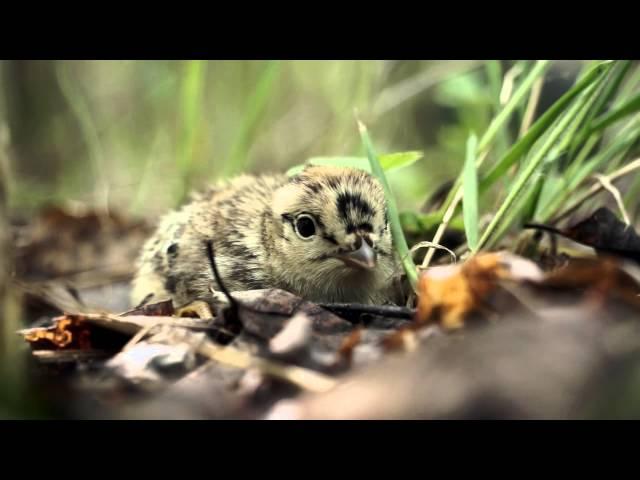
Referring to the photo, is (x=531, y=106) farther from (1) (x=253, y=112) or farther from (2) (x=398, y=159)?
(1) (x=253, y=112)

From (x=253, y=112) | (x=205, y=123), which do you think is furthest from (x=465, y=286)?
(x=205, y=123)

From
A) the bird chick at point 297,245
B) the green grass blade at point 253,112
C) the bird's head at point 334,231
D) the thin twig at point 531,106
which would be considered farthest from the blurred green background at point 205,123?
the bird's head at point 334,231

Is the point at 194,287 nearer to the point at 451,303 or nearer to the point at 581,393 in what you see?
the point at 451,303

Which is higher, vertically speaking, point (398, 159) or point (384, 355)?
point (398, 159)

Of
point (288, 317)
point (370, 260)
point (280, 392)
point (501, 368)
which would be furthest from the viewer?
point (370, 260)

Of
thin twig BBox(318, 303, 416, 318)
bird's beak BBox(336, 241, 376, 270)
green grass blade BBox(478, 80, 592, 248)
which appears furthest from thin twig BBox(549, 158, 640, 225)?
thin twig BBox(318, 303, 416, 318)
